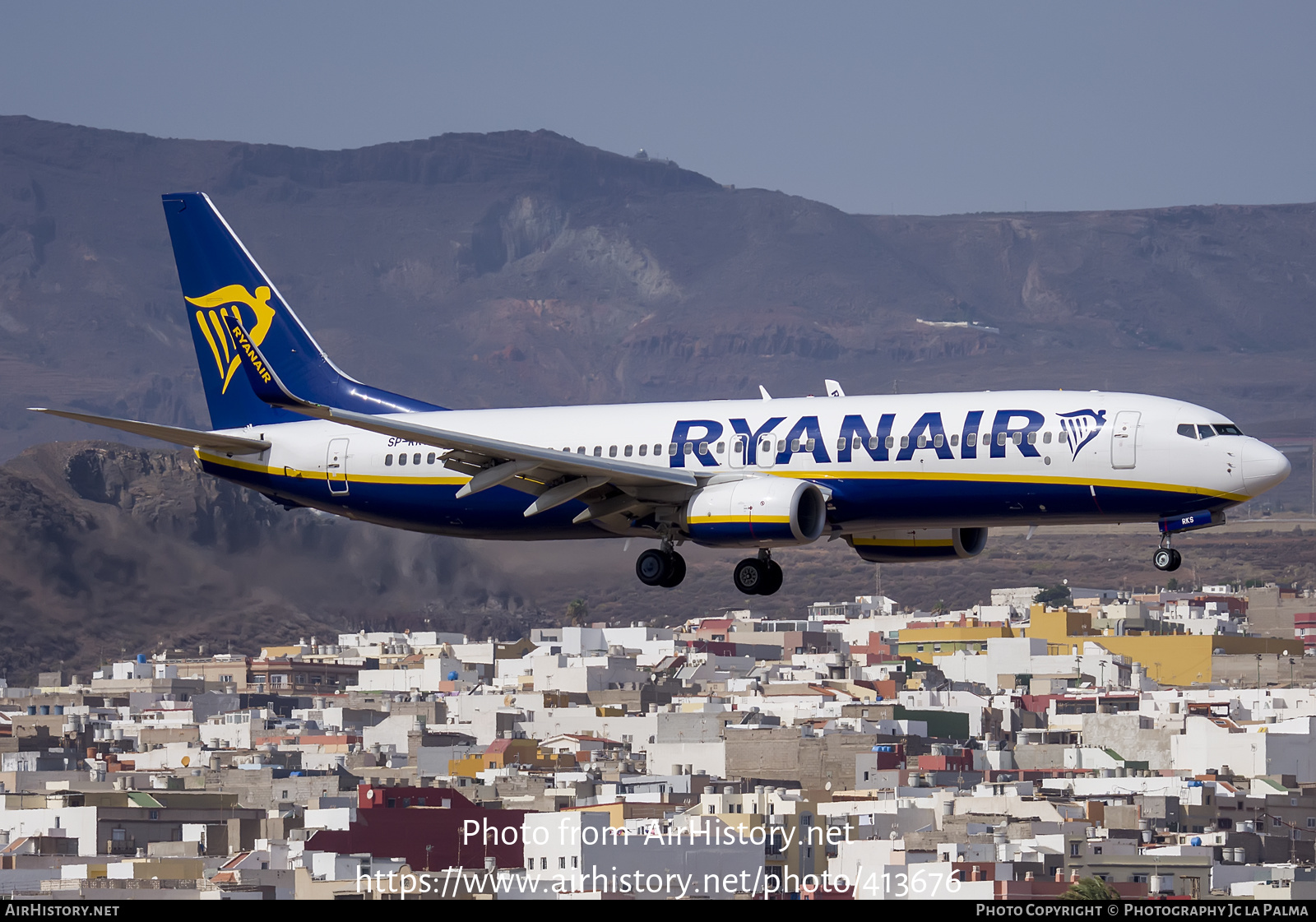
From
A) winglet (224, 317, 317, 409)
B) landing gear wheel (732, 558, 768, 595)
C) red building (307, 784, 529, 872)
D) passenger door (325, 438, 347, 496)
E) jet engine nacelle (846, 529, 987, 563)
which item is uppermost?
winglet (224, 317, 317, 409)

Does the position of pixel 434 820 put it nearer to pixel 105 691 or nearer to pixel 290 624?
pixel 290 624

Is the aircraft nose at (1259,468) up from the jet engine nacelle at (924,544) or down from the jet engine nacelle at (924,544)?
up

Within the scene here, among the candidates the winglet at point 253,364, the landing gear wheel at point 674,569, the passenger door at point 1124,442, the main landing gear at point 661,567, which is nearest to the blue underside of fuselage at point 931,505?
the passenger door at point 1124,442

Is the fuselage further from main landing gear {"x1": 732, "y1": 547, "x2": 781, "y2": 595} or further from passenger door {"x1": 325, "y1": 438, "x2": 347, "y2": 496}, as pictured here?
passenger door {"x1": 325, "y1": 438, "x2": 347, "y2": 496}

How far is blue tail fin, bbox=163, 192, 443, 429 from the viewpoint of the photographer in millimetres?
60750

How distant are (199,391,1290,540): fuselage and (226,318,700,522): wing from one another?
989 millimetres

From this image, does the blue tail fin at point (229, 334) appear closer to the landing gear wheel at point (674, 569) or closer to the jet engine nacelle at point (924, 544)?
the landing gear wheel at point (674, 569)

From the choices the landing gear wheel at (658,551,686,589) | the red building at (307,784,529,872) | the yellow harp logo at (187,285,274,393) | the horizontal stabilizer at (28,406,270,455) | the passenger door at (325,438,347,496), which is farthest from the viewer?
the red building at (307,784,529,872)

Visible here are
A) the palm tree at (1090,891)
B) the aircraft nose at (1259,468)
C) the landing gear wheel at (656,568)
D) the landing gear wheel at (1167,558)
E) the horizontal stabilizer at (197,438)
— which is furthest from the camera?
the palm tree at (1090,891)

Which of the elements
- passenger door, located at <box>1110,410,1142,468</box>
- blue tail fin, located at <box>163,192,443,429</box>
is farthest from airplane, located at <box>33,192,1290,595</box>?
blue tail fin, located at <box>163,192,443,429</box>

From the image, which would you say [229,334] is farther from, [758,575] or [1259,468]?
[1259,468]

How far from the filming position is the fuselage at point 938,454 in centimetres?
4800

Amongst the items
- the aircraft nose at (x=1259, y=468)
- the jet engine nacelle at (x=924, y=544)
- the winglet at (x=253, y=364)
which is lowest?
the jet engine nacelle at (x=924, y=544)

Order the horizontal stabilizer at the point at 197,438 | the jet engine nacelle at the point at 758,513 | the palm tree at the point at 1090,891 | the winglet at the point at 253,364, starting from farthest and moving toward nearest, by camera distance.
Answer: the palm tree at the point at 1090,891 < the winglet at the point at 253,364 < the horizontal stabilizer at the point at 197,438 < the jet engine nacelle at the point at 758,513
